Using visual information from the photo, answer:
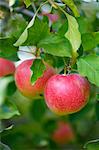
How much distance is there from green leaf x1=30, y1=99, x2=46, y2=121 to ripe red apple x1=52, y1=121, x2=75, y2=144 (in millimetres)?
140

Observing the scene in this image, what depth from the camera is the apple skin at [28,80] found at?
1220mm

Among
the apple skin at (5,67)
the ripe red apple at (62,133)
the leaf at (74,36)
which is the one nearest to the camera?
the leaf at (74,36)

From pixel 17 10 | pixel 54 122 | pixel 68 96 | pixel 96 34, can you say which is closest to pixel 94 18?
pixel 17 10

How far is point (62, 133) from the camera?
7.93 feet

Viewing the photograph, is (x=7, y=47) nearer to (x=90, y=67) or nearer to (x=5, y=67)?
(x=5, y=67)

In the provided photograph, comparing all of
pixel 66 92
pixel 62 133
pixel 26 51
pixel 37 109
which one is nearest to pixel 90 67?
pixel 66 92

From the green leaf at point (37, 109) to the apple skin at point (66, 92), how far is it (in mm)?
866

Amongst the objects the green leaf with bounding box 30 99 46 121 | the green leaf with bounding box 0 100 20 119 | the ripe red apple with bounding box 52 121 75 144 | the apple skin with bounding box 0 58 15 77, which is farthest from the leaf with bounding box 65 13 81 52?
the ripe red apple with bounding box 52 121 75 144

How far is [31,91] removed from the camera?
1.25 metres

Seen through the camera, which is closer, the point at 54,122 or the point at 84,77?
the point at 84,77

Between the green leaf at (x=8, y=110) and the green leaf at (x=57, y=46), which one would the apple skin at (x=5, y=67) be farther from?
the green leaf at (x=57, y=46)

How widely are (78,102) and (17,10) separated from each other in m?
0.67

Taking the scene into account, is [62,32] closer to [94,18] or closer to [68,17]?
[68,17]

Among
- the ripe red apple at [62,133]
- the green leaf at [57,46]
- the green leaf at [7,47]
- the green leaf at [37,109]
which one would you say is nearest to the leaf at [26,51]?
the green leaf at [7,47]
